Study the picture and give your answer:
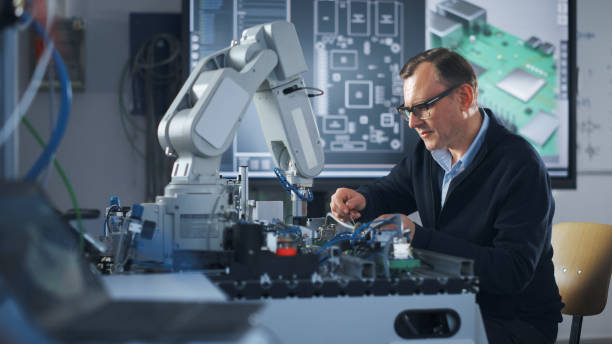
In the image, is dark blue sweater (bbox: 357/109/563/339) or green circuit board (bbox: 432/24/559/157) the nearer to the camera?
dark blue sweater (bbox: 357/109/563/339)

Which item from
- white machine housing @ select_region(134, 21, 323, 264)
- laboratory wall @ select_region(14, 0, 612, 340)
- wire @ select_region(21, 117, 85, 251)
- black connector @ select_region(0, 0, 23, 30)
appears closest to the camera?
black connector @ select_region(0, 0, 23, 30)

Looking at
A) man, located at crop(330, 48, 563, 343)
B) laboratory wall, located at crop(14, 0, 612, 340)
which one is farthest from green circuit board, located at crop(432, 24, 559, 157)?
laboratory wall, located at crop(14, 0, 612, 340)

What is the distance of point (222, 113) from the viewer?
1.36m

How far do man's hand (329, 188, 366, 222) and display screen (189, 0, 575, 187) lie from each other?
0.97 meters

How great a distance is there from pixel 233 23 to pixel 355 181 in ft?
3.18

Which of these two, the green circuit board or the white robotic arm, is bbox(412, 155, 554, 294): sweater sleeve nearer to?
the white robotic arm

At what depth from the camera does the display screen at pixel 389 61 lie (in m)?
2.86

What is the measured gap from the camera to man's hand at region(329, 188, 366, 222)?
1910 mm

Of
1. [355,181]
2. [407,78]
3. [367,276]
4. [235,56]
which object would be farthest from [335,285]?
[355,181]

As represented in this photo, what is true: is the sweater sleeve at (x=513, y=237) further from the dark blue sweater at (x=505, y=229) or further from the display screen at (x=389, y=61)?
the display screen at (x=389, y=61)

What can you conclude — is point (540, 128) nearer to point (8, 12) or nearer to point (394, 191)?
point (394, 191)

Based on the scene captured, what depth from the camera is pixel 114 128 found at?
9.86 ft

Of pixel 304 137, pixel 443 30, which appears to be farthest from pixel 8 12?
pixel 443 30

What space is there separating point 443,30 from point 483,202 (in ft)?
5.06
